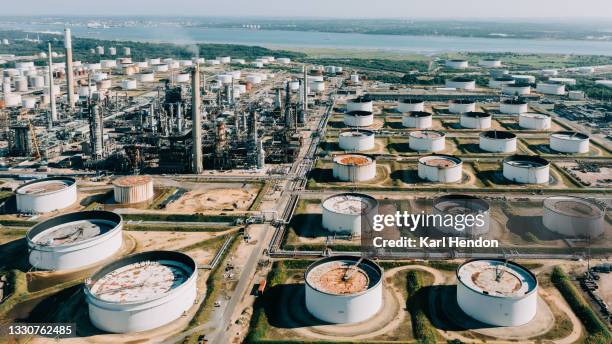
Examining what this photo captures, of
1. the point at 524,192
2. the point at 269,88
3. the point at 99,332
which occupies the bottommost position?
the point at 99,332

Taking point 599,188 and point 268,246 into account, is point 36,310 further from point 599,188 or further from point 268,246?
point 599,188

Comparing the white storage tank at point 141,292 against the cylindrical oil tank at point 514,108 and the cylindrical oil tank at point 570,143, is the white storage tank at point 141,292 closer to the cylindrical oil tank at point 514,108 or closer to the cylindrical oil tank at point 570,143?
the cylindrical oil tank at point 570,143

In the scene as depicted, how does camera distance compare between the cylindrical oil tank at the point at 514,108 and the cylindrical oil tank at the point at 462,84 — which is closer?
the cylindrical oil tank at the point at 514,108

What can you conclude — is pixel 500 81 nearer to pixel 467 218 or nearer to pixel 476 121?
pixel 476 121

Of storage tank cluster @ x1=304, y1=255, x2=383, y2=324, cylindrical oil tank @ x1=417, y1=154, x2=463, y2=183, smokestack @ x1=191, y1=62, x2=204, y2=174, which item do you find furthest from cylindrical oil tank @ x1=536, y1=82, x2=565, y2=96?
storage tank cluster @ x1=304, y1=255, x2=383, y2=324

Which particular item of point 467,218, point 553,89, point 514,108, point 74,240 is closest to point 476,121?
point 514,108

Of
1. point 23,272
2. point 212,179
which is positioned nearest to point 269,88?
point 212,179

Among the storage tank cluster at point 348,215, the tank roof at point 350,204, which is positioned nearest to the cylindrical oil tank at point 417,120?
the tank roof at point 350,204
